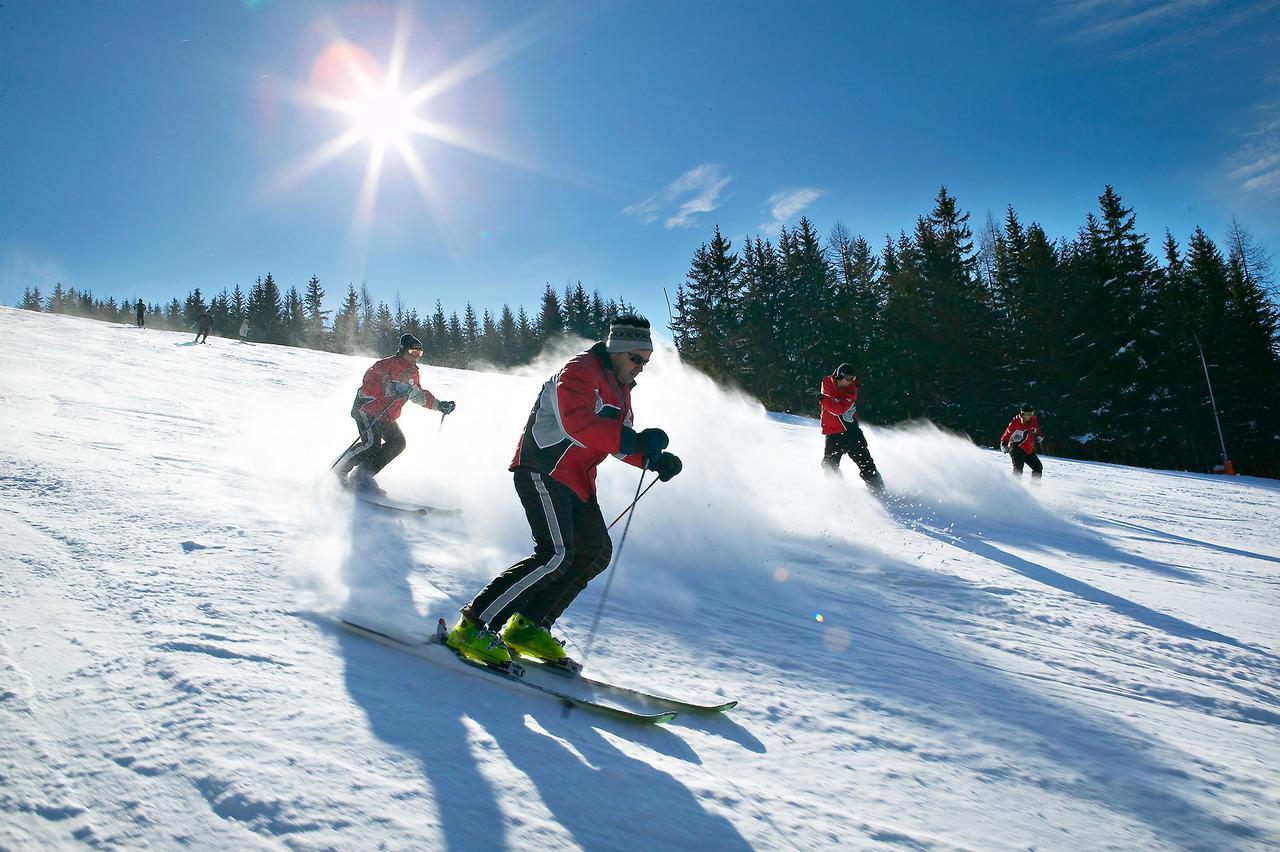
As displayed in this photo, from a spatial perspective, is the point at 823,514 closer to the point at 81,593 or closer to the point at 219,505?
the point at 219,505

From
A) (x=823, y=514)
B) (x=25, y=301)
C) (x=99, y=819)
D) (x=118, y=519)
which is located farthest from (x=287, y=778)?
(x=25, y=301)

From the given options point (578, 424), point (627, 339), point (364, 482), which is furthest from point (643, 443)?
point (364, 482)

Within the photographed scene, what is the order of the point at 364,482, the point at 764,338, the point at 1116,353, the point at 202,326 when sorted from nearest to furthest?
the point at 364,482 → the point at 202,326 → the point at 1116,353 → the point at 764,338

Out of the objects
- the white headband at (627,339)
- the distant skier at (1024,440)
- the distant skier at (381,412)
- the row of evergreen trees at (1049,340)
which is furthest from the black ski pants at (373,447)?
the row of evergreen trees at (1049,340)

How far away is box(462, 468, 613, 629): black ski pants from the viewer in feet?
10.4

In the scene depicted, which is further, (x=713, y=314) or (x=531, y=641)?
(x=713, y=314)

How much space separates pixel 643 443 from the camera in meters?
3.16

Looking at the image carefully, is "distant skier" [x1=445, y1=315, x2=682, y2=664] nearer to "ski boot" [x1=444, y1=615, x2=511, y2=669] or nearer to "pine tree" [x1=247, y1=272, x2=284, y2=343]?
"ski boot" [x1=444, y1=615, x2=511, y2=669]

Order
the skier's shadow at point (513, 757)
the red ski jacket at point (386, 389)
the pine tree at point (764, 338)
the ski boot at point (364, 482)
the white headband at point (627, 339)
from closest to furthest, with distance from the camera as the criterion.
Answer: the skier's shadow at point (513, 757) < the white headband at point (627, 339) < the ski boot at point (364, 482) < the red ski jacket at point (386, 389) < the pine tree at point (764, 338)

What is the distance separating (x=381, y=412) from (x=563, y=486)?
15.0ft

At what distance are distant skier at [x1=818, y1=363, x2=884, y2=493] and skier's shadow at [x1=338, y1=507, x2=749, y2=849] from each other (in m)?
6.94

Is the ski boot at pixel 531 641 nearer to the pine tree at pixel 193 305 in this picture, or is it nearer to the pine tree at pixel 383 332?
the pine tree at pixel 383 332

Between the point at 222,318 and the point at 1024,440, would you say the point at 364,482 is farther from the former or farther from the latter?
the point at 222,318

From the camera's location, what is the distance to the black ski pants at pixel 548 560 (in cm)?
318
